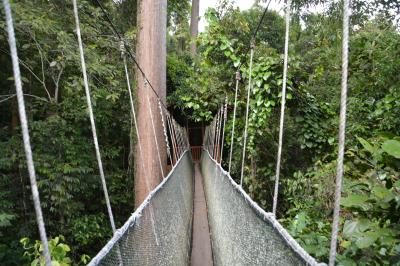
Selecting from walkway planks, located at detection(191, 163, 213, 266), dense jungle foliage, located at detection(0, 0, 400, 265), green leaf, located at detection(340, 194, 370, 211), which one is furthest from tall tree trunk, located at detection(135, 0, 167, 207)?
green leaf, located at detection(340, 194, 370, 211)

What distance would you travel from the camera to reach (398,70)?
276 centimetres

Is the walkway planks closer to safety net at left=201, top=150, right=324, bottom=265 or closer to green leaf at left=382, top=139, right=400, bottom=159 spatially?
safety net at left=201, top=150, right=324, bottom=265

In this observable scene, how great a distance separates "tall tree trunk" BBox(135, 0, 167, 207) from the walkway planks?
21.2 inches

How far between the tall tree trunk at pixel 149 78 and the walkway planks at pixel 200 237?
537 mm

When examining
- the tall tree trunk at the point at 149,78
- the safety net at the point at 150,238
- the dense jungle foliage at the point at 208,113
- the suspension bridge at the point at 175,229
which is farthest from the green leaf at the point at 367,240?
the tall tree trunk at the point at 149,78

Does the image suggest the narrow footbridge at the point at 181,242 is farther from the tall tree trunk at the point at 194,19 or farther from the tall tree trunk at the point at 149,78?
the tall tree trunk at the point at 194,19

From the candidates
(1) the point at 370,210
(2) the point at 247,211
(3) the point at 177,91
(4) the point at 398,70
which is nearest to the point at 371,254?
(1) the point at 370,210

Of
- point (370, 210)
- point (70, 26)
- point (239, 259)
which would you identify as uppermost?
point (70, 26)

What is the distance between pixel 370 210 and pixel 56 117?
11.7 feet

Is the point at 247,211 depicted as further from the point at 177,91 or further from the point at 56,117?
the point at 177,91

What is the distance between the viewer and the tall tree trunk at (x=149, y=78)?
139 inches

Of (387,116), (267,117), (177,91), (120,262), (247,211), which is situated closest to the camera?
(120,262)

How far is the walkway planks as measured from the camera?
2557 mm

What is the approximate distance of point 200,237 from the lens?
3.04 metres
